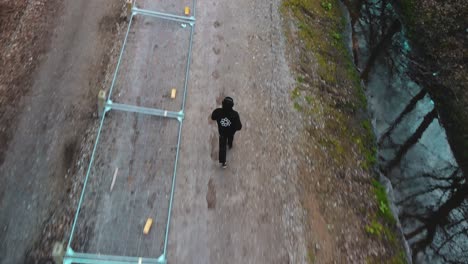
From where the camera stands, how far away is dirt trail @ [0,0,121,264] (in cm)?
884

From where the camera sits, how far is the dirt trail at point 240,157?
9.01 m

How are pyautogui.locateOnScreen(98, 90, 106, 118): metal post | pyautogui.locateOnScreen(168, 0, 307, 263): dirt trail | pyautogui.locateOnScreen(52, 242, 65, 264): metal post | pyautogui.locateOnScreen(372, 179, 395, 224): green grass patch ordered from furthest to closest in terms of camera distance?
pyautogui.locateOnScreen(372, 179, 395, 224): green grass patch < pyautogui.locateOnScreen(98, 90, 106, 118): metal post < pyautogui.locateOnScreen(168, 0, 307, 263): dirt trail < pyautogui.locateOnScreen(52, 242, 65, 264): metal post

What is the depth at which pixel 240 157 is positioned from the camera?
34.8 ft

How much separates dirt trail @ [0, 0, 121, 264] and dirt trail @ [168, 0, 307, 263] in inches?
118

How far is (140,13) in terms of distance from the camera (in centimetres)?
1362

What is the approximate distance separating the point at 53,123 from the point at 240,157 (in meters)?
5.24

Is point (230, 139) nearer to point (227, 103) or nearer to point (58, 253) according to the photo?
point (227, 103)

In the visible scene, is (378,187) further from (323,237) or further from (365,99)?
(365,99)

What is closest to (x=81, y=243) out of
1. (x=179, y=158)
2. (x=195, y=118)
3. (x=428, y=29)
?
(x=179, y=158)

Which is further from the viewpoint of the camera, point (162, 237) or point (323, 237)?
point (323, 237)

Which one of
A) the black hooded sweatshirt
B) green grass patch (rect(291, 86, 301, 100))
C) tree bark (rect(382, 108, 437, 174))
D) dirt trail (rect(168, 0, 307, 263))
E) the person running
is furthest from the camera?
tree bark (rect(382, 108, 437, 174))

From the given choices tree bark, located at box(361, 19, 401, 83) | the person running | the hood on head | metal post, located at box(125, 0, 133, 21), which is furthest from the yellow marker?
tree bark, located at box(361, 19, 401, 83)

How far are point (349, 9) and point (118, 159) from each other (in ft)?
44.9

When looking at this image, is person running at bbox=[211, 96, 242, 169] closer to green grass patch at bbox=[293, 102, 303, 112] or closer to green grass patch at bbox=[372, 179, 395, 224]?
green grass patch at bbox=[293, 102, 303, 112]
